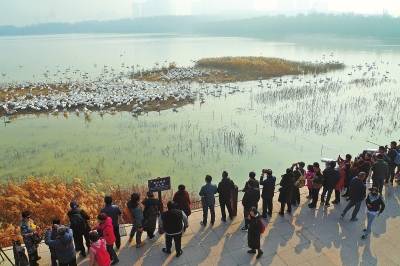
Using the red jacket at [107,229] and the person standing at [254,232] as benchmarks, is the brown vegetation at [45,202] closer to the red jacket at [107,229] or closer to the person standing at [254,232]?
the red jacket at [107,229]

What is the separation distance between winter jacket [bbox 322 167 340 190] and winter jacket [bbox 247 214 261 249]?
10.7 ft

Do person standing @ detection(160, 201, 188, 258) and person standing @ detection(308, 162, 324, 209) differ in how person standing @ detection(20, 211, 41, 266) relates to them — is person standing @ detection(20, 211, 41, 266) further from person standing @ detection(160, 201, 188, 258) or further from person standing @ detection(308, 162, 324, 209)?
person standing @ detection(308, 162, 324, 209)

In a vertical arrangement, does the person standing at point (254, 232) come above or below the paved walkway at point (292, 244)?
above

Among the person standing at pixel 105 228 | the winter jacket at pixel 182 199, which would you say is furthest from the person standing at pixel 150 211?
the person standing at pixel 105 228

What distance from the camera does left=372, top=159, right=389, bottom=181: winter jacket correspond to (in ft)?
35.7

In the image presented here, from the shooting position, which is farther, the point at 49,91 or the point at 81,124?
→ the point at 49,91

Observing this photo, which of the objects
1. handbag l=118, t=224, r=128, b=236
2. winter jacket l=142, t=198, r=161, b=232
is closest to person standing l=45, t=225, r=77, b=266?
winter jacket l=142, t=198, r=161, b=232

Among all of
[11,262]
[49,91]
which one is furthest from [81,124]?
[11,262]

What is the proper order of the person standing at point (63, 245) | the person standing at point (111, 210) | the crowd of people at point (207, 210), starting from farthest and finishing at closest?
the person standing at point (111, 210) < the crowd of people at point (207, 210) < the person standing at point (63, 245)

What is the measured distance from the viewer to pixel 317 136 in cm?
2219

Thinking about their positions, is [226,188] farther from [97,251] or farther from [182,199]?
[97,251]

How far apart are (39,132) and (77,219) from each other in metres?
18.1

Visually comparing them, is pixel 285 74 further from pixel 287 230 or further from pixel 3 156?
pixel 287 230

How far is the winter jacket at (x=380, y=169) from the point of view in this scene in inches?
429
